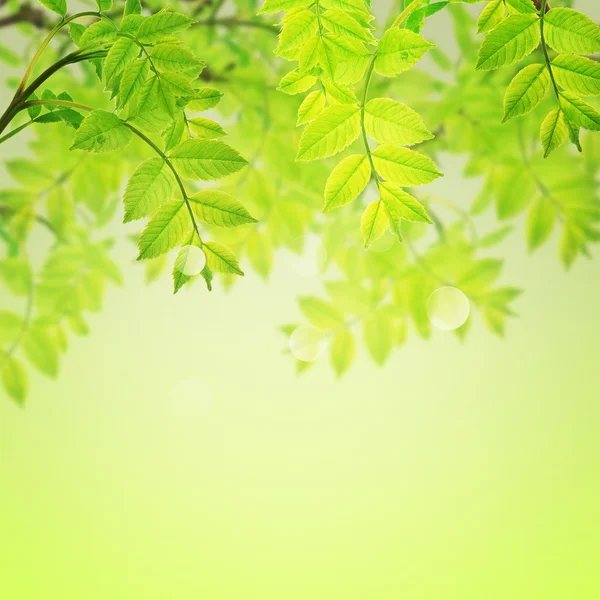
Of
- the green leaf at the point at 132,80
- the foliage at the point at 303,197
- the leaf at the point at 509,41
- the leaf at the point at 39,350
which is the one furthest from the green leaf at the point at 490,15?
the leaf at the point at 39,350

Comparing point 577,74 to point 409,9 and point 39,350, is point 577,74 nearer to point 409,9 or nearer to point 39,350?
point 409,9

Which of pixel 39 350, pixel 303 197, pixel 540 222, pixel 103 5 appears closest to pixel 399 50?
pixel 103 5

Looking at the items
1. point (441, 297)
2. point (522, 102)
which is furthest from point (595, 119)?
point (441, 297)

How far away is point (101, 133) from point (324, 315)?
0.60 metres

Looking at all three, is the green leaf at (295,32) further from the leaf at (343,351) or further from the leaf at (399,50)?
the leaf at (343,351)

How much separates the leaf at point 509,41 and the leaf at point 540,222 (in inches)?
24.5

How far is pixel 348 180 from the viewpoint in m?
0.23

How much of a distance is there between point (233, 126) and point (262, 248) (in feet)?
0.56

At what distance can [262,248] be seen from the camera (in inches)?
31.3

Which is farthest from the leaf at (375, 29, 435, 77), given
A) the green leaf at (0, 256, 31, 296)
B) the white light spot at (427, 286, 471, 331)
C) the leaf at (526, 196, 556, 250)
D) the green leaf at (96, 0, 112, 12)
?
the green leaf at (0, 256, 31, 296)

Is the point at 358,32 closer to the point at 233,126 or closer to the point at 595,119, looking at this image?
the point at 595,119

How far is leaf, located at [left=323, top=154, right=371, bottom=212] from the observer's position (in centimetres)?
22

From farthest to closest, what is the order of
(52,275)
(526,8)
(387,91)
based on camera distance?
(52,275), (387,91), (526,8)

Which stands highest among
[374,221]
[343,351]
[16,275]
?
[374,221]
